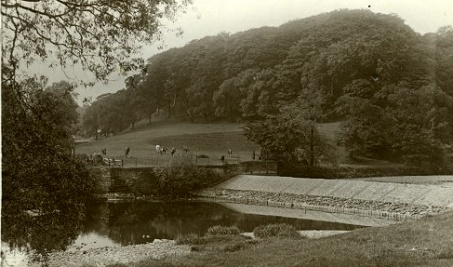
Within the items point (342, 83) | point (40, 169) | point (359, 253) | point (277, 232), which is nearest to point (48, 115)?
point (40, 169)

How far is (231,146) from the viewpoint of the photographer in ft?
165

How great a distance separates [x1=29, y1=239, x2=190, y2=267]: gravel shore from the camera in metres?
16.9

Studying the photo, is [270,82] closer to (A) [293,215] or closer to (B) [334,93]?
(B) [334,93]

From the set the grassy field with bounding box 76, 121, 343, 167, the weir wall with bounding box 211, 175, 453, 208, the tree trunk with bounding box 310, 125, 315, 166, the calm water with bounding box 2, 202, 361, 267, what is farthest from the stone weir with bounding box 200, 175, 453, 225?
the tree trunk with bounding box 310, 125, 315, 166

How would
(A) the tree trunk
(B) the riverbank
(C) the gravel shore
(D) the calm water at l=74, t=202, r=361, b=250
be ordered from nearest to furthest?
(B) the riverbank < (C) the gravel shore < (D) the calm water at l=74, t=202, r=361, b=250 < (A) the tree trunk

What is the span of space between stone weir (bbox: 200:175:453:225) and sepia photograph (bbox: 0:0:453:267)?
144 millimetres

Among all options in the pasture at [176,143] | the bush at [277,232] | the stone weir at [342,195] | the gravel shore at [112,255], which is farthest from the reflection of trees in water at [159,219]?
the pasture at [176,143]

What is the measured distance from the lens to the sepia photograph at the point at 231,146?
377 inches

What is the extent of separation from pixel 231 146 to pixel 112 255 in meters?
32.2

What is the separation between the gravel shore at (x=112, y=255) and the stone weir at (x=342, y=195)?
Result: 49.3ft

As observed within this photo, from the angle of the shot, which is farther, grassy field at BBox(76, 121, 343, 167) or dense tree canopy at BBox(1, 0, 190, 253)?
grassy field at BBox(76, 121, 343, 167)

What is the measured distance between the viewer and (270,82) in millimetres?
47000

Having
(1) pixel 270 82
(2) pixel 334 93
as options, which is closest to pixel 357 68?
(2) pixel 334 93

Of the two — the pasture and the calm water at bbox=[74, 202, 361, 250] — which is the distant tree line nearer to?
the pasture
